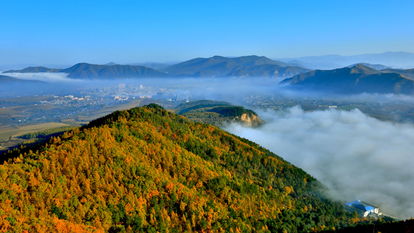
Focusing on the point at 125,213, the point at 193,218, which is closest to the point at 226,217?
the point at 193,218

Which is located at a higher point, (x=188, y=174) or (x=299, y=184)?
(x=188, y=174)

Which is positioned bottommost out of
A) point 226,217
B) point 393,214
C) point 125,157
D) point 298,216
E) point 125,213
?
point 393,214

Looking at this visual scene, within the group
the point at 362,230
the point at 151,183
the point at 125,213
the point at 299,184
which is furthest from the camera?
the point at 299,184

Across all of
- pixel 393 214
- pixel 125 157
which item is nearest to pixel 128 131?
pixel 125 157

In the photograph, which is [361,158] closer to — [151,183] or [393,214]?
[393,214]

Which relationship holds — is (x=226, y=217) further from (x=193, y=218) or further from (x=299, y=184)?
(x=299, y=184)

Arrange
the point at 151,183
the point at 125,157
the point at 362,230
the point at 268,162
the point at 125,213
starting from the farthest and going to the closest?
the point at 268,162 → the point at 125,157 → the point at 151,183 → the point at 362,230 → the point at 125,213

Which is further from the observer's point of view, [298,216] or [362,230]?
[298,216]
